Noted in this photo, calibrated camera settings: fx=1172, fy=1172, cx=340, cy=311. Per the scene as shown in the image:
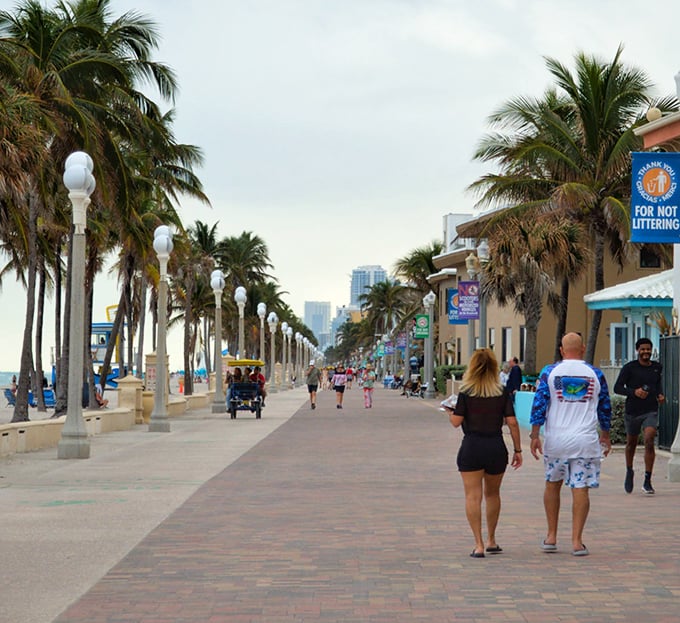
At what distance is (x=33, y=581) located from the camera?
322 inches

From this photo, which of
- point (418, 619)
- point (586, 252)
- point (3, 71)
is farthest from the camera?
point (586, 252)

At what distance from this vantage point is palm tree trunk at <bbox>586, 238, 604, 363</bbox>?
114ft

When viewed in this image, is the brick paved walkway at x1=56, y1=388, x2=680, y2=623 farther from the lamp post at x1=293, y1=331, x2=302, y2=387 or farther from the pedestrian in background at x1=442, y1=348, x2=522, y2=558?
the lamp post at x1=293, y1=331, x2=302, y2=387

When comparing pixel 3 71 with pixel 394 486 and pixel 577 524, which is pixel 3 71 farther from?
pixel 577 524

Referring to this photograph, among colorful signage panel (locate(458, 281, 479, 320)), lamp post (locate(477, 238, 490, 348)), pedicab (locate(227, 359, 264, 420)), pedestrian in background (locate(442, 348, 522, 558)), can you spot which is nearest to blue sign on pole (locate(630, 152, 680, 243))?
pedestrian in background (locate(442, 348, 522, 558))

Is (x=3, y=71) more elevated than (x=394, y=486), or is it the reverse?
(x=3, y=71)

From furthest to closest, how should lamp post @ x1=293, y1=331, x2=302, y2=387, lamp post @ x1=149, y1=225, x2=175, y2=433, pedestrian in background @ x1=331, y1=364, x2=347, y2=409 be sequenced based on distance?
1. lamp post @ x1=293, y1=331, x2=302, y2=387
2. pedestrian in background @ x1=331, y1=364, x2=347, y2=409
3. lamp post @ x1=149, y1=225, x2=175, y2=433

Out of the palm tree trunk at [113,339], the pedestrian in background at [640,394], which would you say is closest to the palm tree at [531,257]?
the palm tree trunk at [113,339]

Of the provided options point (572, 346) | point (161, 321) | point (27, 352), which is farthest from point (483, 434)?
point (27, 352)

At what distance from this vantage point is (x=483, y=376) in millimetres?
9445

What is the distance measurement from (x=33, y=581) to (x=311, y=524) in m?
3.54

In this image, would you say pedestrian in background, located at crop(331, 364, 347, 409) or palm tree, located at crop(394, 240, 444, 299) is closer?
pedestrian in background, located at crop(331, 364, 347, 409)

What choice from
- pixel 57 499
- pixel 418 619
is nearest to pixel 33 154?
pixel 57 499

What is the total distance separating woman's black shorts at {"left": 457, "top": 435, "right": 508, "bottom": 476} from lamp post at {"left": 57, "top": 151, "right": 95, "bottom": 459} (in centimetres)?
1061
